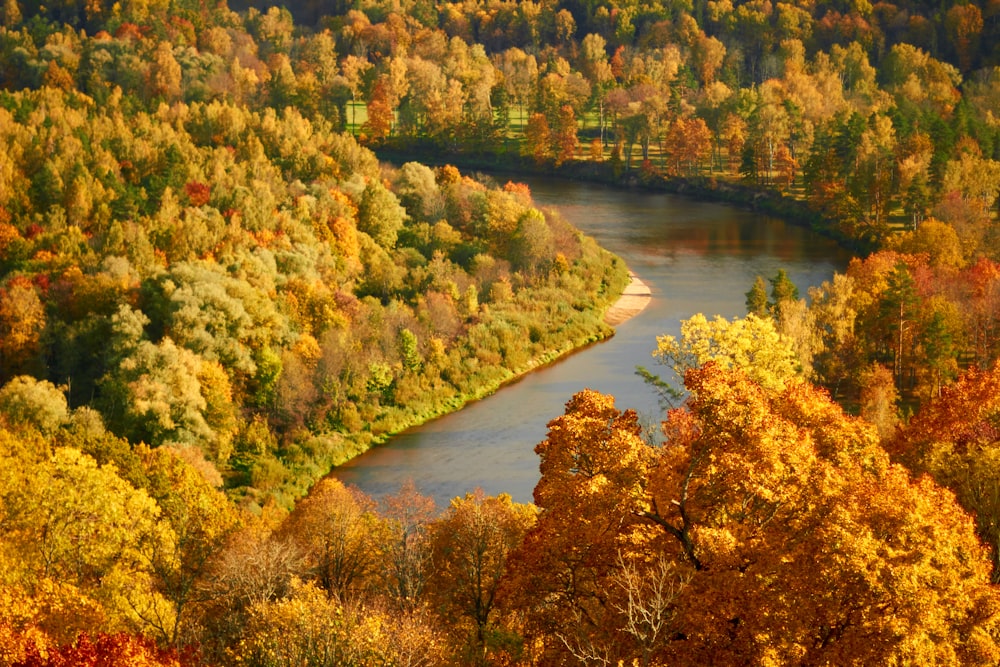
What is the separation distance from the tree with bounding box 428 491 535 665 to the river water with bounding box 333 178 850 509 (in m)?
14.2

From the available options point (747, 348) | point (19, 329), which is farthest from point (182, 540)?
point (19, 329)

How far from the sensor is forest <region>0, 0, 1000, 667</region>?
2192cm

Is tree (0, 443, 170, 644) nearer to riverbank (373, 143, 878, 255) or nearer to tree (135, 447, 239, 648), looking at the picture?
tree (135, 447, 239, 648)

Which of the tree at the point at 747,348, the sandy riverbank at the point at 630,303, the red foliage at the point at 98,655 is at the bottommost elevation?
the sandy riverbank at the point at 630,303

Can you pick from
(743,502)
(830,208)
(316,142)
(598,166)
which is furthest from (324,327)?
(598,166)

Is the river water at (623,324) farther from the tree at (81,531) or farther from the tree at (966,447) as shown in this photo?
the tree at (966,447)

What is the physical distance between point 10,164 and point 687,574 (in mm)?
53984

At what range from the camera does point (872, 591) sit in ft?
66.6

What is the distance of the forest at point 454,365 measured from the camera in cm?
2192

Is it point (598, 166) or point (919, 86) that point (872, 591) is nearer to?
point (598, 166)

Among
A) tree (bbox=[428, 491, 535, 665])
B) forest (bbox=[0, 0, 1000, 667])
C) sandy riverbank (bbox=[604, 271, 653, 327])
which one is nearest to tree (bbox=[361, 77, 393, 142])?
forest (bbox=[0, 0, 1000, 667])

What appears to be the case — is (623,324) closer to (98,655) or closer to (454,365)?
(454,365)

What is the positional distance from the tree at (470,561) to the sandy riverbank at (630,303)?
3828 centimetres

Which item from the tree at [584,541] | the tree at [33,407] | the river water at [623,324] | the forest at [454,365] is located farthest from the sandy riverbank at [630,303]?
the tree at [584,541]
